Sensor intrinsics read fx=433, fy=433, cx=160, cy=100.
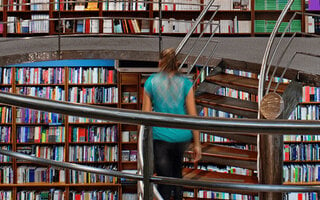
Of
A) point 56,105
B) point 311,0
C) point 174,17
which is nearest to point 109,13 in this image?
point 174,17

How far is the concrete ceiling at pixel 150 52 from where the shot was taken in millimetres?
4012

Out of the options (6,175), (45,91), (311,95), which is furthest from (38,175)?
(311,95)

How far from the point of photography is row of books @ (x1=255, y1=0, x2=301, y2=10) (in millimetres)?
5973

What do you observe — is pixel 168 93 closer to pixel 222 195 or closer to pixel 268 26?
pixel 222 195

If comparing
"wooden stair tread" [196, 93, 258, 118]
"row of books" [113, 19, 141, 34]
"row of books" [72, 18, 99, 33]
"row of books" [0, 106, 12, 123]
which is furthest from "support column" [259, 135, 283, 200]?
"row of books" [0, 106, 12, 123]

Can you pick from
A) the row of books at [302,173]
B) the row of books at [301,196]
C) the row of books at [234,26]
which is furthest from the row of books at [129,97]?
the row of books at [301,196]

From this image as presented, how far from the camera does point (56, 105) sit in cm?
107

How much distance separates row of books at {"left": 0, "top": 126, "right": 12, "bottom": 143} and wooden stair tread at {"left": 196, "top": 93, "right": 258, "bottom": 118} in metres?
3.10

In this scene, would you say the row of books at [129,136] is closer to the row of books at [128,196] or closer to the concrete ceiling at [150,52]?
the row of books at [128,196]

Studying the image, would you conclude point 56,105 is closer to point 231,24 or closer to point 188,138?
point 188,138

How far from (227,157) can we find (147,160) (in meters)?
2.18

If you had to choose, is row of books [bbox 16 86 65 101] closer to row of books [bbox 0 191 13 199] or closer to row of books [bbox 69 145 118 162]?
row of books [bbox 69 145 118 162]

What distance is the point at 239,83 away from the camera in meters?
3.92

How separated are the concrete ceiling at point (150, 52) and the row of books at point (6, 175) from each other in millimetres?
1687
